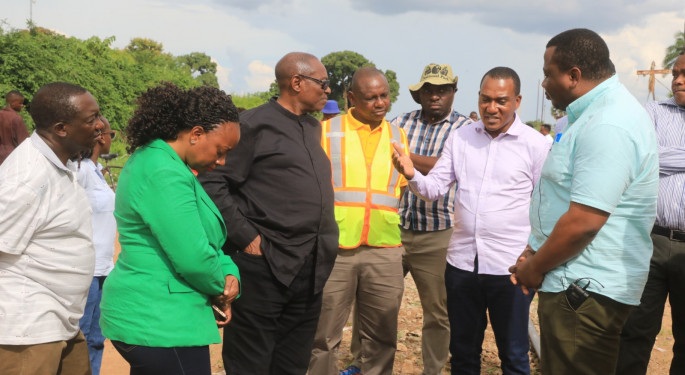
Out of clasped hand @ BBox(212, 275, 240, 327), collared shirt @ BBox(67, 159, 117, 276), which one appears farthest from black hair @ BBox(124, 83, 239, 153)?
collared shirt @ BBox(67, 159, 117, 276)

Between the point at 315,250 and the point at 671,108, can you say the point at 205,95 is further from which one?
the point at 671,108

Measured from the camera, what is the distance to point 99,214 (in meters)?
4.10

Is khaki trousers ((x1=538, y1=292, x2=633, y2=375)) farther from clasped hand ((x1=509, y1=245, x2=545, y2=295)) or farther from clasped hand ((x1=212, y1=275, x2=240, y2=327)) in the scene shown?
clasped hand ((x1=212, y1=275, x2=240, y2=327))

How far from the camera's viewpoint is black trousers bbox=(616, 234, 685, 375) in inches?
150

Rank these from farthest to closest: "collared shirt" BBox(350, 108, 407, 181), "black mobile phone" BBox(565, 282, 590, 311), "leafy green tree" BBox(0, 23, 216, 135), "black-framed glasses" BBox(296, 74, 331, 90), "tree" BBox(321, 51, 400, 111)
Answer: "tree" BBox(321, 51, 400, 111) < "leafy green tree" BBox(0, 23, 216, 135) < "collared shirt" BBox(350, 108, 407, 181) < "black-framed glasses" BBox(296, 74, 331, 90) < "black mobile phone" BBox(565, 282, 590, 311)

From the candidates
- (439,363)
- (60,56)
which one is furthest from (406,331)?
(60,56)

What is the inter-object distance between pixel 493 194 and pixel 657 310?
46.8 inches

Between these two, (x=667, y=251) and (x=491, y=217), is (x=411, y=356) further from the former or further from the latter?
(x=667, y=251)

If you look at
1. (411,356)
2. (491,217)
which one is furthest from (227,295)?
(411,356)

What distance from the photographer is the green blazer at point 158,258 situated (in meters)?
2.55

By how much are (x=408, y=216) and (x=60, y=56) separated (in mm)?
18255

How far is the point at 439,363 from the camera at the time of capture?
16.2ft

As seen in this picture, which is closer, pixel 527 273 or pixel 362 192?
pixel 527 273

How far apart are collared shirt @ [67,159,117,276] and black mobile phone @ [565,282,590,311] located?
2.79 metres
